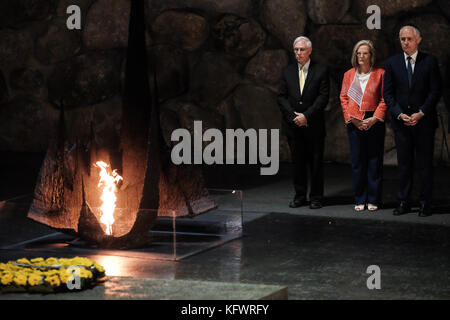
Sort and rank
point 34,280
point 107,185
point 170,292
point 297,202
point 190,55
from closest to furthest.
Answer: point 170,292 < point 34,280 < point 107,185 < point 297,202 < point 190,55

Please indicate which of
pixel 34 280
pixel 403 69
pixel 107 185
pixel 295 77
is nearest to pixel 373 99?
pixel 403 69

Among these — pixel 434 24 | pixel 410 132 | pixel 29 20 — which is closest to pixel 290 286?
pixel 410 132

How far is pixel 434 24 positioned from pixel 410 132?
9.35 feet

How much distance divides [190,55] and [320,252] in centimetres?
530

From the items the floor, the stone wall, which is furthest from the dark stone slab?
the stone wall

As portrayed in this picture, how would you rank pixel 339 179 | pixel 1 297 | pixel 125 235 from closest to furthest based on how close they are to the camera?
1. pixel 1 297
2. pixel 125 235
3. pixel 339 179

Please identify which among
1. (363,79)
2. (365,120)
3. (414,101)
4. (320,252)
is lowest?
(320,252)

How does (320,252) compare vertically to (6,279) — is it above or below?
below

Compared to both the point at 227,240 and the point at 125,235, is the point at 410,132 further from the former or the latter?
the point at 125,235

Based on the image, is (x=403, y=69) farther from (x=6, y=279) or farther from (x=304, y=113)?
(x=6, y=279)

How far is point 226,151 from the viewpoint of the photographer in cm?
1091

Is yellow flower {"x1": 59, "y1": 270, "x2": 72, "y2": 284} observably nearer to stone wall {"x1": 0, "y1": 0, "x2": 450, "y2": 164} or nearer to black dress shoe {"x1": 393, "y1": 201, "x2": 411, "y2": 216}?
black dress shoe {"x1": 393, "y1": 201, "x2": 411, "y2": 216}

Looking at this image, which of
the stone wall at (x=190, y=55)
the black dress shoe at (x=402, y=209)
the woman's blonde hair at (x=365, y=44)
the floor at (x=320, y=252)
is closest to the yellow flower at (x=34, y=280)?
the floor at (x=320, y=252)

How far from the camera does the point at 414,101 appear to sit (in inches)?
289
